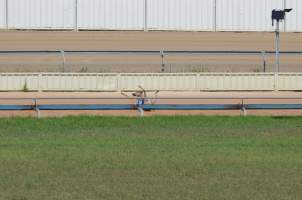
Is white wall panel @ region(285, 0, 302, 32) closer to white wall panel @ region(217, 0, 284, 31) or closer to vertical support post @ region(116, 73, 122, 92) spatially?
white wall panel @ region(217, 0, 284, 31)

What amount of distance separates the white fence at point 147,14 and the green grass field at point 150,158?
68.3 feet

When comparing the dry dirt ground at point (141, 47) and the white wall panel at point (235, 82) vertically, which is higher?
the dry dirt ground at point (141, 47)

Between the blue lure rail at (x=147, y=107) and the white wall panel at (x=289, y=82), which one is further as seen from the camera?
the white wall panel at (x=289, y=82)

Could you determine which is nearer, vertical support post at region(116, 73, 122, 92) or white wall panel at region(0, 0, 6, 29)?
vertical support post at region(116, 73, 122, 92)

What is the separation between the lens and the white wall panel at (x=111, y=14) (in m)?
40.9

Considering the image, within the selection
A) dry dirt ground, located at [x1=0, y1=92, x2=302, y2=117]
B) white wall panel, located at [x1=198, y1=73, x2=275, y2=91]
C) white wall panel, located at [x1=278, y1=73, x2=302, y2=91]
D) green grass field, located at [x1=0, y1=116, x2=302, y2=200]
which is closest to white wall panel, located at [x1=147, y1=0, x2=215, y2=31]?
white wall panel, located at [x1=198, y1=73, x2=275, y2=91]

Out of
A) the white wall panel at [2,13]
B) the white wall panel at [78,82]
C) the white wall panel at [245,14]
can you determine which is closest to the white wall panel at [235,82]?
the white wall panel at [78,82]

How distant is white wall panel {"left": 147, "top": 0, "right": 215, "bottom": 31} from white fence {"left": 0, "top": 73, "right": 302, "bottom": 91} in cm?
1159

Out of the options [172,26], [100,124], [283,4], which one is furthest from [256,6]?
[100,124]

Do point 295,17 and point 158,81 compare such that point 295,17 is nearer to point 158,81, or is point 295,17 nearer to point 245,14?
point 245,14

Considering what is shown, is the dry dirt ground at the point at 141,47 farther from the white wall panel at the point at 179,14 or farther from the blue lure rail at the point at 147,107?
the blue lure rail at the point at 147,107

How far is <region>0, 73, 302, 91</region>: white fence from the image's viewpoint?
96.1ft

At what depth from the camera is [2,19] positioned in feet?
132

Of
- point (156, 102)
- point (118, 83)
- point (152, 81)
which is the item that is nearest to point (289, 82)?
point (152, 81)
